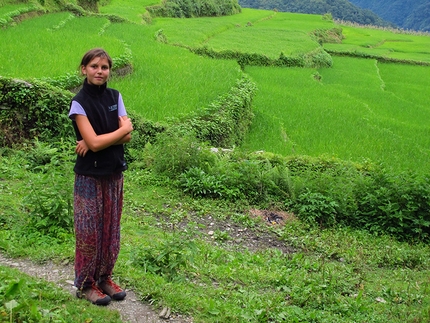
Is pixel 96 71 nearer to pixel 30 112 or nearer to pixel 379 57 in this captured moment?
pixel 30 112

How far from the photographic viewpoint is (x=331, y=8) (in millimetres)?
70750

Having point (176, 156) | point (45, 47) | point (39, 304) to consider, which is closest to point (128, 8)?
point (45, 47)

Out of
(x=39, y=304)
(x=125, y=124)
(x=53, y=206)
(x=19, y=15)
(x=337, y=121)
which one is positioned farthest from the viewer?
(x=19, y=15)

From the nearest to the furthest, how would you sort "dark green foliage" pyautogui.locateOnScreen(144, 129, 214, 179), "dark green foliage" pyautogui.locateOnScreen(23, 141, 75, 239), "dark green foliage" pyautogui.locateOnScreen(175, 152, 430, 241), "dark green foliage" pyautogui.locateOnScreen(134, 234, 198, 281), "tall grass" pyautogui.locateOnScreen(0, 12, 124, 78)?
"dark green foliage" pyautogui.locateOnScreen(134, 234, 198, 281) → "dark green foliage" pyautogui.locateOnScreen(23, 141, 75, 239) → "dark green foliage" pyautogui.locateOnScreen(175, 152, 430, 241) → "dark green foliage" pyautogui.locateOnScreen(144, 129, 214, 179) → "tall grass" pyautogui.locateOnScreen(0, 12, 124, 78)

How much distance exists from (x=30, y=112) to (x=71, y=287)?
4475 millimetres

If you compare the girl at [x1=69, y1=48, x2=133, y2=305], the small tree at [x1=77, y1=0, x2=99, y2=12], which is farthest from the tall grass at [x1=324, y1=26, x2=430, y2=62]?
the girl at [x1=69, y1=48, x2=133, y2=305]

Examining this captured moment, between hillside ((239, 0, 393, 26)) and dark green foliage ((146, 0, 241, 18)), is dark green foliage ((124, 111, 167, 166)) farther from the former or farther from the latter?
hillside ((239, 0, 393, 26))

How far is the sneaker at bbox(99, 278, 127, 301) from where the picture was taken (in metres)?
3.64

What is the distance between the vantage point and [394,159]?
33.1 feet

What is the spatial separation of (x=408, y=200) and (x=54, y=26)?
486 inches

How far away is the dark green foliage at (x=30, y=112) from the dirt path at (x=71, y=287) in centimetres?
364

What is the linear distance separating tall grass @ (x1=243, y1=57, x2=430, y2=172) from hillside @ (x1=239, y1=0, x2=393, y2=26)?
172 ft

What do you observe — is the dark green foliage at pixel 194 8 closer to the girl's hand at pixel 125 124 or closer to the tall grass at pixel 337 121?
the tall grass at pixel 337 121

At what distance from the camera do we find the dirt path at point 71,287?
3.54 metres
